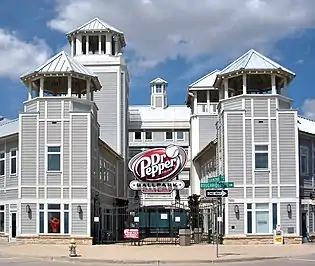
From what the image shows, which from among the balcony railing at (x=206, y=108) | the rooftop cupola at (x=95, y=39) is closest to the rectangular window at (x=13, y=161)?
the rooftop cupola at (x=95, y=39)

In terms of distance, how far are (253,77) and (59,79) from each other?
1286 cm

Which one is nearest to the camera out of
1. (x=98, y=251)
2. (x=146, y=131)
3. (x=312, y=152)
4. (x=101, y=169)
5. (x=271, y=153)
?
(x=98, y=251)

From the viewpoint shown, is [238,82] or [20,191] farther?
[238,82]

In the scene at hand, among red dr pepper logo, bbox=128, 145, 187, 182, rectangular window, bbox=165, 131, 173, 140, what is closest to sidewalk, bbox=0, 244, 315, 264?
red dr pepper logo, bbox=128, 145, 187, 182

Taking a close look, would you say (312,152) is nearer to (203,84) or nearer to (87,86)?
(87,86)

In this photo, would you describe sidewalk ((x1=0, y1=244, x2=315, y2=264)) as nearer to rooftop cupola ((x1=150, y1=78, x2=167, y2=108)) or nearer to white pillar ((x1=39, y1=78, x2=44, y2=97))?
white pillar ((x1=39, y1=78, x2=44, y2=97))

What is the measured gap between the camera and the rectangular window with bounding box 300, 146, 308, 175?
1663 inches

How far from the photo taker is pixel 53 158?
40844 mm

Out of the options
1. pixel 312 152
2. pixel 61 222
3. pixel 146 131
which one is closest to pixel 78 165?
pixel 61 222

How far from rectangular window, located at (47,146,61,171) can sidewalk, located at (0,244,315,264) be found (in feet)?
16.7

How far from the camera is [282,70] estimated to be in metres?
40.8

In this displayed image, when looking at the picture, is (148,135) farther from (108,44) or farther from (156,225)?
(156,225)

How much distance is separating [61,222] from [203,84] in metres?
31.7

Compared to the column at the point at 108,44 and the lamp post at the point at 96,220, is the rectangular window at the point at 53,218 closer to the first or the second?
the lamp post at the point at 96,220
